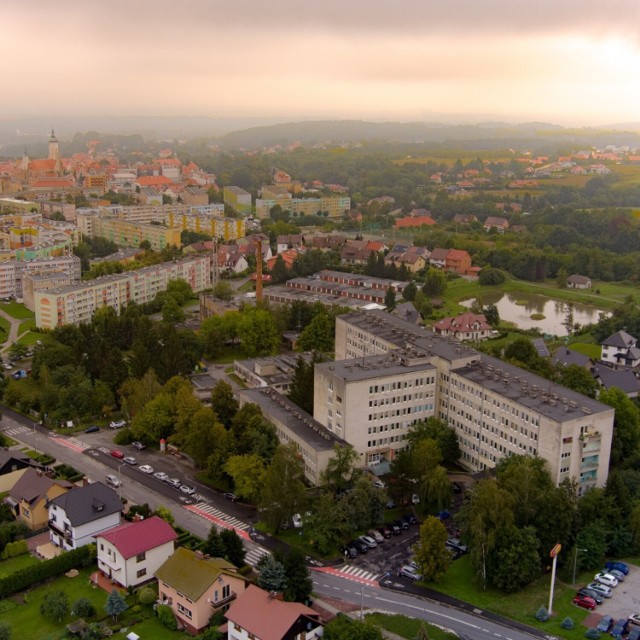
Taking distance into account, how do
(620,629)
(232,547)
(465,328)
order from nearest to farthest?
(620,629) → (232,547) → (465,328)

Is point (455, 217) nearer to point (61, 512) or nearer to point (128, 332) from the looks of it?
point (128, 332)

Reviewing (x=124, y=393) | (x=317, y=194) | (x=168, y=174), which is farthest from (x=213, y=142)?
(x=124, y=393)

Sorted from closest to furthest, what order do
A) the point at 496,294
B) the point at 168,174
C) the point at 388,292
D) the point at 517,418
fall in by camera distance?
the point at 517,418, the point at 388,292, the point at 496,294, the point at 168,174

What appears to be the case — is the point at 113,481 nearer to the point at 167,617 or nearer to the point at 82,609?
the point at 82,609

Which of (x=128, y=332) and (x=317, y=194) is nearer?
(x=128, y=332)

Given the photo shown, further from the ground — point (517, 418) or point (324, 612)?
point (517, 418)

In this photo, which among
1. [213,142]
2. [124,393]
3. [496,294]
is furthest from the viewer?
[213,142]

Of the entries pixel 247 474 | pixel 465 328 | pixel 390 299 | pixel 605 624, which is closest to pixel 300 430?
pixel 247 474

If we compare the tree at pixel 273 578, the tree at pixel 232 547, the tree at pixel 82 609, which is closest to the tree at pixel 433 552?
the tree at pixel 273 578
